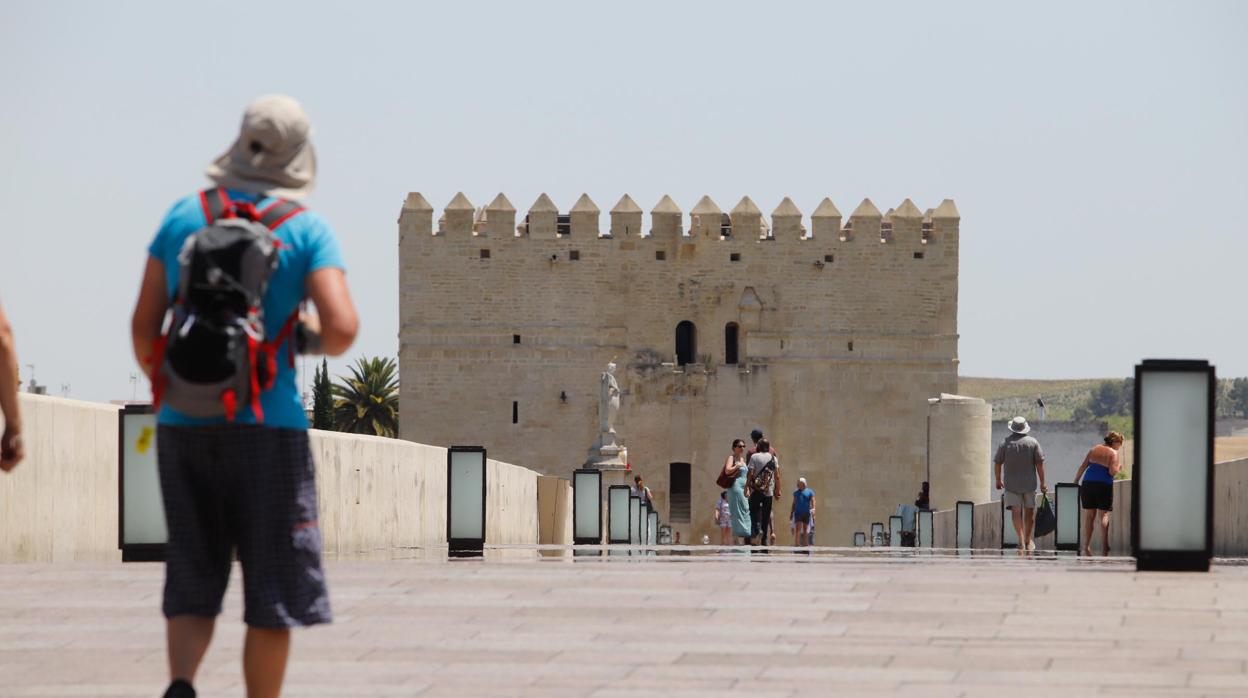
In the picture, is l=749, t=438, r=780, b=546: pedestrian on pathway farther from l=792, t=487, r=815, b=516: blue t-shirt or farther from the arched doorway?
the arched doorway

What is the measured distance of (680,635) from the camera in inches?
252

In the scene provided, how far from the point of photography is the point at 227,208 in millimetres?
Result: 4484

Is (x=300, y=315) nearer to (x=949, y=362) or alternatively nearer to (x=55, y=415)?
(x=55, y=415)

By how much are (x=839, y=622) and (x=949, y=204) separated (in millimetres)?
52046

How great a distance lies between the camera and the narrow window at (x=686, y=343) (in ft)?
185

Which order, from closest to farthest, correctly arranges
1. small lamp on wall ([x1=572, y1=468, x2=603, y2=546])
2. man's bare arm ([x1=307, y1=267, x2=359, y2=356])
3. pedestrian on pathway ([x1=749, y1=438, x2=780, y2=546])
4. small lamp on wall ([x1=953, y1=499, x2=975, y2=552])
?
man's bare arm ([x1=307, y1=267, x2=359, y2=356]) < pedestrian on pathway ([x1=749, y1=438, x2=780, y2=546]) < small lamp on wall ([x1=572, y1=468, x2=603, y2=546]) < small lamp on wall ([x1=953, y1=499, x2=975, y2=552])

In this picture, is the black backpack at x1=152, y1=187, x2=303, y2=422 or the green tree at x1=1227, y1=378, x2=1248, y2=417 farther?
the green tree at x1=1227, y1=378, x2=1248, y2=417

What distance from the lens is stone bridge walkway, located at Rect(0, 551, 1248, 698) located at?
17.4ft

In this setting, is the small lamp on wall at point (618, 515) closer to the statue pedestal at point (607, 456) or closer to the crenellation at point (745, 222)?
the statue pedestal at point (607, 456)

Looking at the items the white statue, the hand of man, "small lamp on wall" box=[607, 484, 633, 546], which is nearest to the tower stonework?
the white statue

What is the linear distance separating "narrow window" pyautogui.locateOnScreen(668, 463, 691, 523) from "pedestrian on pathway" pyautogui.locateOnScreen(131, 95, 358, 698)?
2006 inches

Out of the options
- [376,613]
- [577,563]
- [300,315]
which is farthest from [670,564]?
[300,315]

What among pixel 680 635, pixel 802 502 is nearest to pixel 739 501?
pixel 802 502

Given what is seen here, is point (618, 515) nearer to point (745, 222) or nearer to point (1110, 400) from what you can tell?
point (745, 222)
